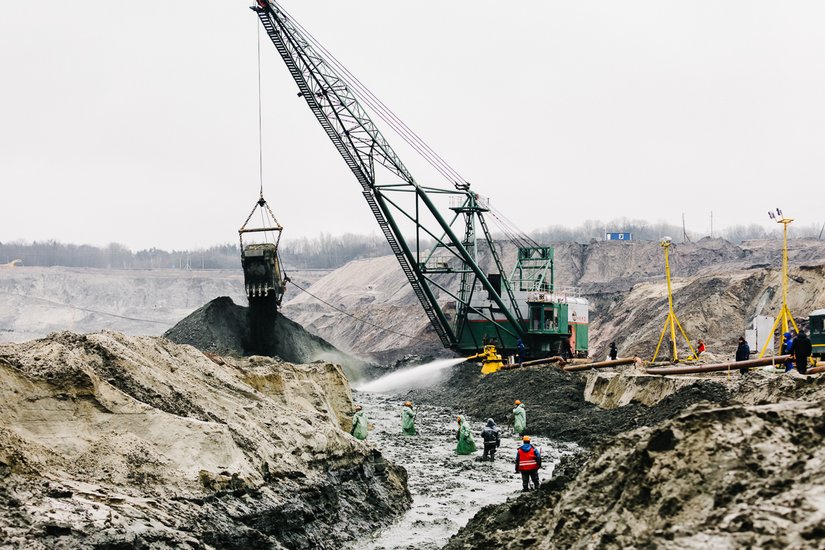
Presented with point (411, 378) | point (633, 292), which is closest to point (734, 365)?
point (411, 378)

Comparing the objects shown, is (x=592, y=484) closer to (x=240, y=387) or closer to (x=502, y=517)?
(x=502, y=517)

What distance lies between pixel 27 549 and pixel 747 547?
6.63m

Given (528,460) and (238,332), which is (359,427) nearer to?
(528,460)

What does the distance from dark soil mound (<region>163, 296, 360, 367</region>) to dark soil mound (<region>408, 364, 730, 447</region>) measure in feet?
23.2

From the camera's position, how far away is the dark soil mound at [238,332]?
39.4 m

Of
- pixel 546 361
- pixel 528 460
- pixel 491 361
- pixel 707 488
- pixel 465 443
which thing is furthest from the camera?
pixel 491 361

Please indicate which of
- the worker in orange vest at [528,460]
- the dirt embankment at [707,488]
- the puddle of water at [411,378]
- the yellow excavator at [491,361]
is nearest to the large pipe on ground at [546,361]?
the yellow excavator at [491,361]

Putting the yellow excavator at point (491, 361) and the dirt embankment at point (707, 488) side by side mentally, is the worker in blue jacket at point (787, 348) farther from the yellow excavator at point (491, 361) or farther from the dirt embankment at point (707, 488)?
the yellow excavator at point (491, 361)

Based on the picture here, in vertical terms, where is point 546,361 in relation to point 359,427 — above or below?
below

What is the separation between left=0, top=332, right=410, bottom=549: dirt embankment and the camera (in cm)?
934

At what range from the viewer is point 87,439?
35.7ft

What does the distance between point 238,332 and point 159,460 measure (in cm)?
3105

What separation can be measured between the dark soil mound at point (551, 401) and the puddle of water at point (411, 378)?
71.5 inches

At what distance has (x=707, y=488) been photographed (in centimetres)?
729
